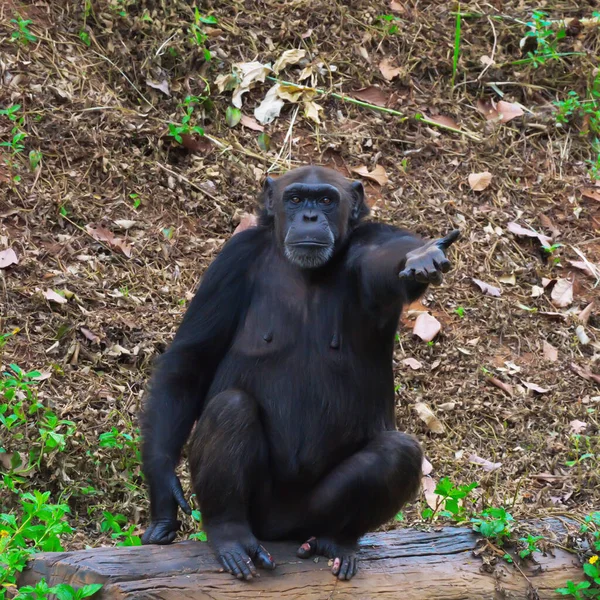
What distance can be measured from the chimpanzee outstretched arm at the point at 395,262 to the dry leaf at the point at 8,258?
3.45 metres

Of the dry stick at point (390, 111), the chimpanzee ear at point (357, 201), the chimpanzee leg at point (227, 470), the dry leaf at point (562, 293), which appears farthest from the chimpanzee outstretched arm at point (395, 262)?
the dry stick at point (390, 111)

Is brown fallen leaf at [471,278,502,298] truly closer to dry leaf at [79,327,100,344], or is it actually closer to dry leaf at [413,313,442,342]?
dry leaf at [413,313,442,342]

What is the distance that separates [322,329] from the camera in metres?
5.96

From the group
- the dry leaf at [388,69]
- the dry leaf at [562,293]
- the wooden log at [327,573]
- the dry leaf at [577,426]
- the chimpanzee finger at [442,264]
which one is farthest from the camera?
the dry leaf at [388,69]

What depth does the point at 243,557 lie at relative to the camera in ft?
17.6

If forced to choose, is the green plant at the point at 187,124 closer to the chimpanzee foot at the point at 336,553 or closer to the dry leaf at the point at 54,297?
the dry leaf at the point at 54,297

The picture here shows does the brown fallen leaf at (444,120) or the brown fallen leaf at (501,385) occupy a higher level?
the brown fallen leaf at (444,120)

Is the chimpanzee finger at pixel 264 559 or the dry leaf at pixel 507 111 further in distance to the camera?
the dry leaf at pixel 507 111

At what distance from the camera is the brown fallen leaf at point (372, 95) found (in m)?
10.9

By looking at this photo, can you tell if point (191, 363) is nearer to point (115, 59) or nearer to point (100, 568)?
point (100, 568)

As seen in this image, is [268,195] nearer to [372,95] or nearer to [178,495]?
[178,495]

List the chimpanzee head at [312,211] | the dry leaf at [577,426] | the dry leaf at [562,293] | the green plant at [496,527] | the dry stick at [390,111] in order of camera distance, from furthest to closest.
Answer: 1. the dry stick at [390,111]
2. the dry leaf at [562,293]
3. the dry leaf at [577,426]
4. the chimpanzee head at [312,211]
5. the green plant at [496,527]

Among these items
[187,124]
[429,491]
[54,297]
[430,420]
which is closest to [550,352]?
A: [430,420]

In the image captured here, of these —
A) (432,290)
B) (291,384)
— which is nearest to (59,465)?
(291,384)
